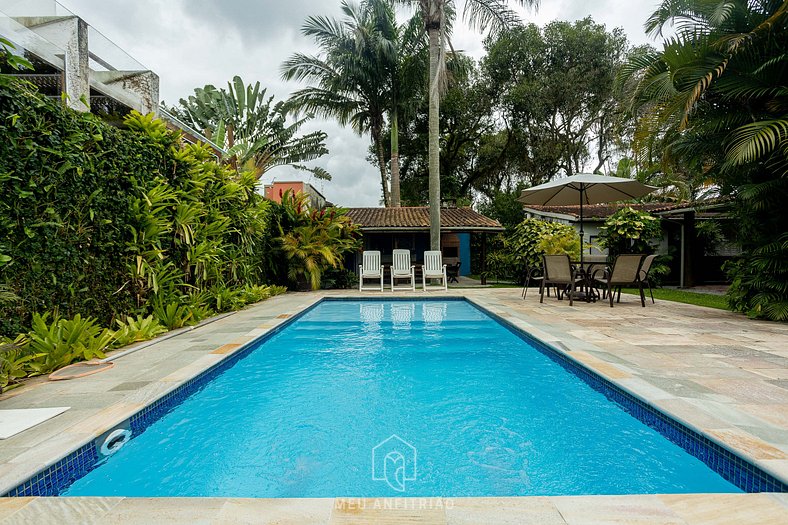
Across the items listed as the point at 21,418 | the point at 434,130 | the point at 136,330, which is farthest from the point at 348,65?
the point at 21,418

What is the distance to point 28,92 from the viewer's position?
399 cm

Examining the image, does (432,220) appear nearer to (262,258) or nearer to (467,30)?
(262,258)

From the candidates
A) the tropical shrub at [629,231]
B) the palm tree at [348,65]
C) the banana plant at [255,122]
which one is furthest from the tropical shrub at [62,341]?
the palm tree at [348,65]

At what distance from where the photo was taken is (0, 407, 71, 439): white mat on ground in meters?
2.62

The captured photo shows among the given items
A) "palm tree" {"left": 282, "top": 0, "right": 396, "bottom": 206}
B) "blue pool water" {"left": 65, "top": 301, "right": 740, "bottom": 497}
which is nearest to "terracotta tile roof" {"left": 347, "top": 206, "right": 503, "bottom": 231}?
"palm tree" {"left": 282, "top": 0, "right": 396, "bottom": 206}

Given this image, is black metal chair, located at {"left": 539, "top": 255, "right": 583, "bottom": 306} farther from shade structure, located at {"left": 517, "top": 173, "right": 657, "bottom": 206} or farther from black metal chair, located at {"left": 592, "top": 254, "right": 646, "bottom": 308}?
shade structure, located at {"left": 517, "top": 173, "right": 657, "bottom": 206}

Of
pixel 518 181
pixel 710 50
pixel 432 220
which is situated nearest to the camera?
pixel 710 50

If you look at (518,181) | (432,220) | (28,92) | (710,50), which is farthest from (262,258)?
(518,181)

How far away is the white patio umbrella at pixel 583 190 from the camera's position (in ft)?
30.6

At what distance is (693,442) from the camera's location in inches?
103

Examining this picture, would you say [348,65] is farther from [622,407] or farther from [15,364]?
[622,407]

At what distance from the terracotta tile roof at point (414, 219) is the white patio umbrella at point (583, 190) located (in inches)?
234

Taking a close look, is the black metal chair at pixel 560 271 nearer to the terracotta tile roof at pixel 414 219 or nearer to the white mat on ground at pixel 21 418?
the terracotta tile roof at pixel 414 219

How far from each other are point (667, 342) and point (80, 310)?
22.5 feet
